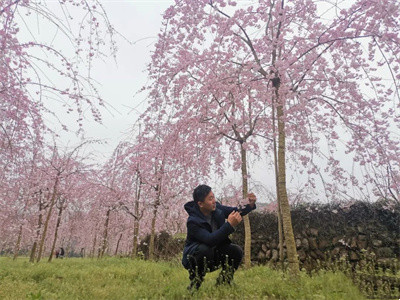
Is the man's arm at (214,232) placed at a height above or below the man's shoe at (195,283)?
above

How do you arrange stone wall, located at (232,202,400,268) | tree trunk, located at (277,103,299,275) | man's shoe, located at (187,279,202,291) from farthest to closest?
stone wall, located at (232,202,400,268)
tree trunk, located at (277,103,299,275)
man's shoe, located at (187,279,202,291)

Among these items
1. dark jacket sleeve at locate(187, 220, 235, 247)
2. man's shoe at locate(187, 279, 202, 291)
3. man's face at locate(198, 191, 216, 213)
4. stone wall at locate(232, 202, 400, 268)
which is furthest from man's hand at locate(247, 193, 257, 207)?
stone wall at locate(232, 202, 400, 268)

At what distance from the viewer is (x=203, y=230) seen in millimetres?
3693

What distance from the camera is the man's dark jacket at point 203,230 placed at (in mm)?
3469

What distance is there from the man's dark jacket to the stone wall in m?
5.44

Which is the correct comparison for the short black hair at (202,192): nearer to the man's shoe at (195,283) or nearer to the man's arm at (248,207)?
the man's arm at (248,207)

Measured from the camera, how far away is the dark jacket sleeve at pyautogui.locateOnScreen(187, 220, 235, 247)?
3432 millimetres

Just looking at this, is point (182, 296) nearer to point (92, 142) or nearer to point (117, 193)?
point (117, 193)

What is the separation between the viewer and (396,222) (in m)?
8.64

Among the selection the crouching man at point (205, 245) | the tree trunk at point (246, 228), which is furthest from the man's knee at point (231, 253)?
the tree trunk at point (246, 228)

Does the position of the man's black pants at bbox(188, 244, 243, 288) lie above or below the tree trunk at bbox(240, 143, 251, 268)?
below

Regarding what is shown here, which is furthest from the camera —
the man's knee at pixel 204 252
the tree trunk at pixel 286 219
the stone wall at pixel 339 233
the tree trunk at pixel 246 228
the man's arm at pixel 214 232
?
the stone wall at pixel 339 233

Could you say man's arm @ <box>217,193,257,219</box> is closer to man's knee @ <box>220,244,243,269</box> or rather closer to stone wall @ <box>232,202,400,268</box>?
Result: man's knee @ <box>220,244,243,269</box>

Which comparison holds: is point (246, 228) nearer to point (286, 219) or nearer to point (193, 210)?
point (286, 219)
